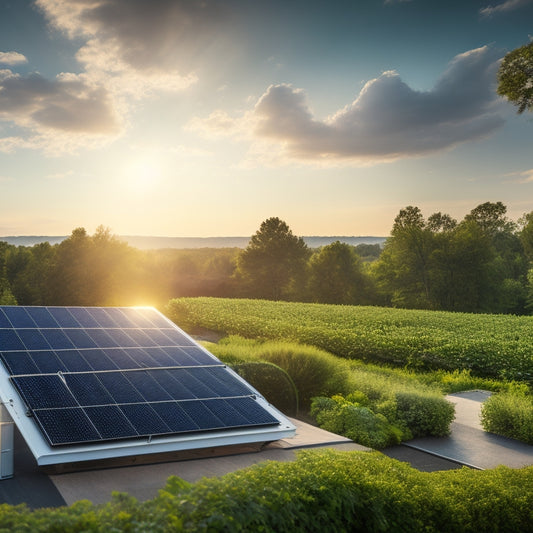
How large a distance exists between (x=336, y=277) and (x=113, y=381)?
57338 mm

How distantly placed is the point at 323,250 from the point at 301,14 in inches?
1932

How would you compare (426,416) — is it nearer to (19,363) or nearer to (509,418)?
(509,418)

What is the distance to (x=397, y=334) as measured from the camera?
23.5 metres

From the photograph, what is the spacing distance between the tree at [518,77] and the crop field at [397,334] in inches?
362

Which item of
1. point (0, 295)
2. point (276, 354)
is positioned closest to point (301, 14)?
point (276, 354)

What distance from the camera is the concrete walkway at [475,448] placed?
9430 millimetres

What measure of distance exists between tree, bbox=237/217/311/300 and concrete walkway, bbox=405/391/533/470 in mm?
52110

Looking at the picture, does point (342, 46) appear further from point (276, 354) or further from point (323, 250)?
point (323, 250)

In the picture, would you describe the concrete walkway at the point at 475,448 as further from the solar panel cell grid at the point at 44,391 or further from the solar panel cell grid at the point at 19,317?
the solar panel cell grid at the point at 19,317

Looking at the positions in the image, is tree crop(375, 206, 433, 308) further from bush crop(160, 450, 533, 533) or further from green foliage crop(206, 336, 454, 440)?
bush crop(160, 450, 533, 533)

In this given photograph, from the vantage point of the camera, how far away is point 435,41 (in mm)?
19109

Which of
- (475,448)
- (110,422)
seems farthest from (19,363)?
(475,448)

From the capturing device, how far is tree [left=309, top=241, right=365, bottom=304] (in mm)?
63938

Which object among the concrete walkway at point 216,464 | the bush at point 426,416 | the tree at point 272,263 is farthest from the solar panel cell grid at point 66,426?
the tree at point 272,263
